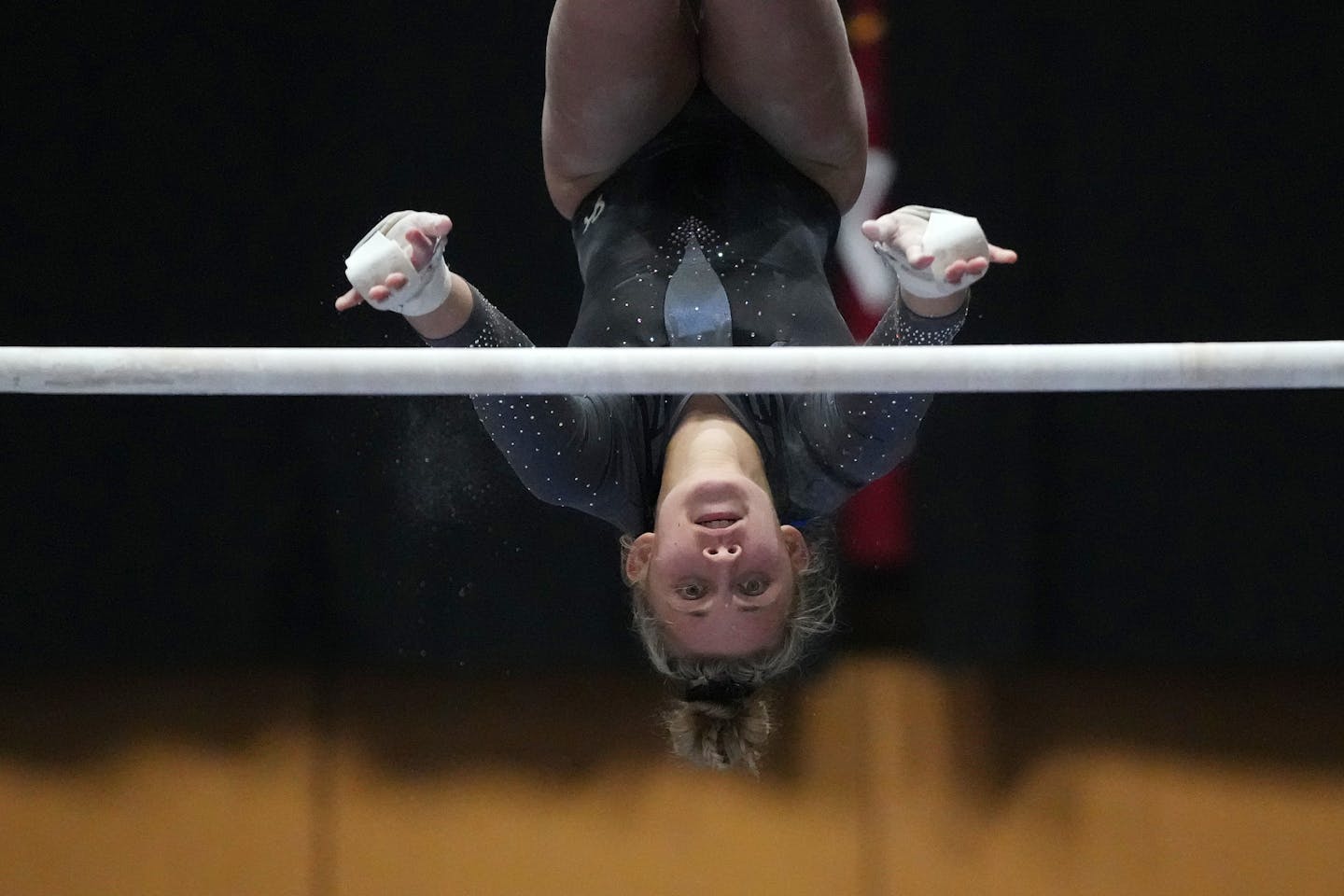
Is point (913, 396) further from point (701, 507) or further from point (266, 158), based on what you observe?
point (266, 158)

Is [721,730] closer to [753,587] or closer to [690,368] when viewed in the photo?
[753,587]

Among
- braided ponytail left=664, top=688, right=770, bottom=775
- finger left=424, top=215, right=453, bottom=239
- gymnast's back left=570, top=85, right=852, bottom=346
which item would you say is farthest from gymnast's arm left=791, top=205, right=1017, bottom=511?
finger left=424, top=215, right=453, bottom=239

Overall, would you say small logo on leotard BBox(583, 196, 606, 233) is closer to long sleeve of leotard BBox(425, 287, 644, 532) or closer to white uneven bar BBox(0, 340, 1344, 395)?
long sleeve of leotard BBox(425, 287, 644, 532)

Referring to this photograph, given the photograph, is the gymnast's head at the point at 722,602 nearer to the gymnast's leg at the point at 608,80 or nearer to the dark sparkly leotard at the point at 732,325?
the dark sparkly leotard at the point at 732,325

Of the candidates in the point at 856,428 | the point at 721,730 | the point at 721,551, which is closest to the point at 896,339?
the point at 856,428

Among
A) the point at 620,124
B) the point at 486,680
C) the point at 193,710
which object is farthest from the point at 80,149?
the point at 620,124

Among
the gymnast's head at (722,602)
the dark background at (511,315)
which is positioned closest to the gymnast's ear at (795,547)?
the gymnast's head at (722,602)

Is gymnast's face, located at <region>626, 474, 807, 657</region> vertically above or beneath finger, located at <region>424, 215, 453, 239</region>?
beneath

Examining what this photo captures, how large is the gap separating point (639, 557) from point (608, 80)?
0.48 meters

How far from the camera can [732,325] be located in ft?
4.47

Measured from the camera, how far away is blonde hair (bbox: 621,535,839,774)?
1.33 m

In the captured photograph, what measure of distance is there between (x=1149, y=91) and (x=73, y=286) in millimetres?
1867

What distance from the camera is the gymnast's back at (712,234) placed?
1364mm

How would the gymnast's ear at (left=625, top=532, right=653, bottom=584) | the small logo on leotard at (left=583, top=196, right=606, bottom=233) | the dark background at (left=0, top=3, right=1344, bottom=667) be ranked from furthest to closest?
the dark background at (left=0, top=3, right=1344, bottom=667) → the small logo on leotard at (left=583, top=196, right=606, bottom=233) → the gymnast's ear at (left=625, top=532, right=653, bottom=584)
